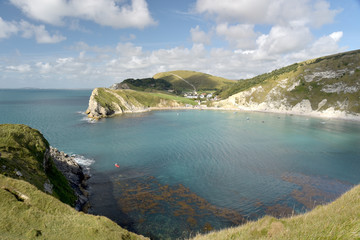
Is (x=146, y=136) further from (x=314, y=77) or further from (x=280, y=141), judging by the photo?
(x=314, y=77)

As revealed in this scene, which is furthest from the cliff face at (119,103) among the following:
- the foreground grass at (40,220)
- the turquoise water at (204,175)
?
the foreground grass at (40,220)

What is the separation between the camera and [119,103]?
14012cm

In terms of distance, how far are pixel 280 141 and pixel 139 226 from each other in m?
58.8

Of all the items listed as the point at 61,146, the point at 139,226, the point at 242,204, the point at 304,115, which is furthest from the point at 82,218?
the point at 304,115

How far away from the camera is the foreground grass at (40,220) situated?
46.8 feet

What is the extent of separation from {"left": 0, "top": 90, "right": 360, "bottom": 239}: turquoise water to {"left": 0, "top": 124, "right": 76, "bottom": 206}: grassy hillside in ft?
18.7

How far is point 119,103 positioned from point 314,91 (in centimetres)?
13683

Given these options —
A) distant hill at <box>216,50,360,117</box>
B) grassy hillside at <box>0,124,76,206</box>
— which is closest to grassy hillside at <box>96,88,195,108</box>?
distant hill at <box>216,50,360,117</box>

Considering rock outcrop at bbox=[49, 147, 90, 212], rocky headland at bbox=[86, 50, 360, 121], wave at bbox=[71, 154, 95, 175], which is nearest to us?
rock outcrop at bbox=[49, 147, 90, 212]

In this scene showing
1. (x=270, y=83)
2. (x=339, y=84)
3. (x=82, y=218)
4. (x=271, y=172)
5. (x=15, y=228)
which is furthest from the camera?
(x=270, y=83)

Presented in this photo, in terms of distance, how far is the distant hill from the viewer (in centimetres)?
12594

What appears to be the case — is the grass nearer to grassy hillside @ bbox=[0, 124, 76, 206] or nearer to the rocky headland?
the rocky headland

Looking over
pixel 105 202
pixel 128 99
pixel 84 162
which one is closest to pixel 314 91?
pixel 128 99

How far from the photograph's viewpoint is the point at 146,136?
235ft
